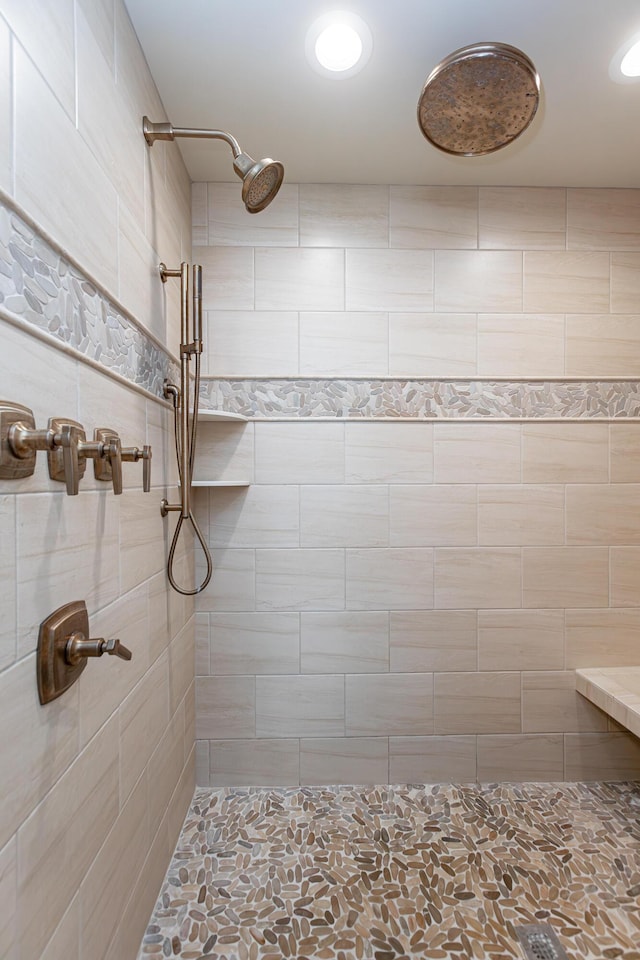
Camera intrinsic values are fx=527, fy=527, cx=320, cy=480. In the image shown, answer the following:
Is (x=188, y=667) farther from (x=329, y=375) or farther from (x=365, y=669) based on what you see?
(x=329, y=375)

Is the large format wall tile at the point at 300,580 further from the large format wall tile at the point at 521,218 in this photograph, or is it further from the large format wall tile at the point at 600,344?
the large format wall tile at the point at 521,218

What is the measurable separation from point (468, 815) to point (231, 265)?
2242 millimetres

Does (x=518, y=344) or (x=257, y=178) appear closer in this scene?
(x=257, y=178)

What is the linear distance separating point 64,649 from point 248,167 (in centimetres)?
124

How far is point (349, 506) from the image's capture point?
Answer: 6.86 feet

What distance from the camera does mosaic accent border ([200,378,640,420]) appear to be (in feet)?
6.82

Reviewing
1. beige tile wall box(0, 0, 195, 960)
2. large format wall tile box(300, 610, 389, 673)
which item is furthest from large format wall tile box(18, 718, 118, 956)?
large format wall tile box(300, 610, 389, 673)

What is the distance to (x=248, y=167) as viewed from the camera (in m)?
1.39

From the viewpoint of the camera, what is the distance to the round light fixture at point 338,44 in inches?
53.4

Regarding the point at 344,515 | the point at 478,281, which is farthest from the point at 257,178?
the point at 344,515

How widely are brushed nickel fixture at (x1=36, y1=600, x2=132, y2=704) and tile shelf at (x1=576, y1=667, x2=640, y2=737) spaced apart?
1.69 meters

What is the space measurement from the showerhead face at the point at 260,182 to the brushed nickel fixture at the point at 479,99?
A: 0.46m

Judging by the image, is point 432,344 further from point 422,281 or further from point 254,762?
point 254,762

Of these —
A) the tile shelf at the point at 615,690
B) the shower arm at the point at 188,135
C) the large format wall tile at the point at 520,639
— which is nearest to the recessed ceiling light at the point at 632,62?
the shower arm at the point at 188,135
